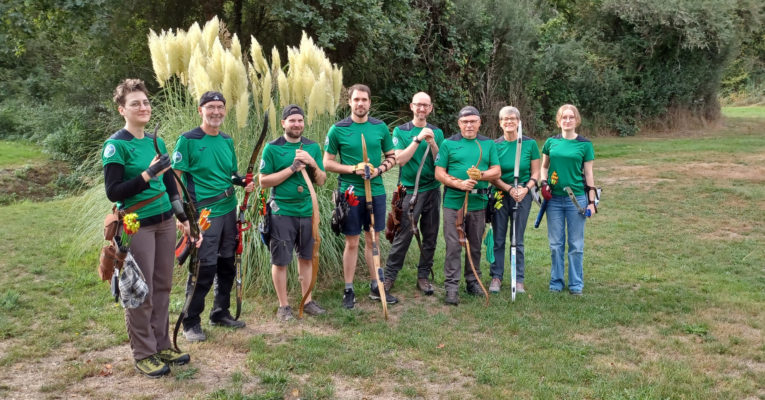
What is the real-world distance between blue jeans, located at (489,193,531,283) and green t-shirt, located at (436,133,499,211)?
1.24 feet

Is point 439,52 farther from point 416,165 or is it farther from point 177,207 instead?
point 177,207

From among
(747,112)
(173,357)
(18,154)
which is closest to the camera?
(173,357)

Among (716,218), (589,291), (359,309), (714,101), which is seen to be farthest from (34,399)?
(714,101)

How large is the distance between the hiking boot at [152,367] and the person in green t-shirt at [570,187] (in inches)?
144

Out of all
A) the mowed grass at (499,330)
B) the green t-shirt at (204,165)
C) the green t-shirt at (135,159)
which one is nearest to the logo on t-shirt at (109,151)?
the green t-shirt at (135,159)

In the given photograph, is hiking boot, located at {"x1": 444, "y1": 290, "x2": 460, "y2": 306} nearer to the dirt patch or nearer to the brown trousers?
the brown trousers

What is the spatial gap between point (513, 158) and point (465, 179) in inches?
24.8

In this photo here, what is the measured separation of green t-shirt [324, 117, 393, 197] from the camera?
523 cm

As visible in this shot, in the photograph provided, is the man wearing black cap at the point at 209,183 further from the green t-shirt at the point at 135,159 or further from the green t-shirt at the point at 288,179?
the green t-shirt at the point at 135,159

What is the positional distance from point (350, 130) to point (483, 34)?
1255cm

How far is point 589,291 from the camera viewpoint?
5.95 m

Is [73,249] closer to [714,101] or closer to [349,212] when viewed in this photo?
[349,212]

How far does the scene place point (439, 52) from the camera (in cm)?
1600

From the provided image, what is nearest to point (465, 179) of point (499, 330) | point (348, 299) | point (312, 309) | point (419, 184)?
point (419, 184)
